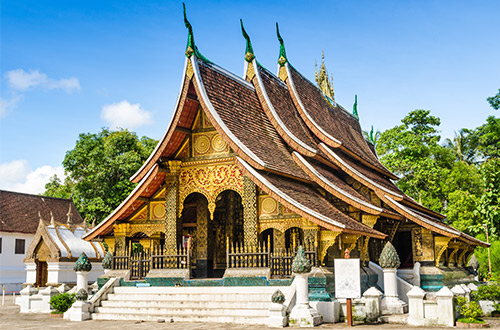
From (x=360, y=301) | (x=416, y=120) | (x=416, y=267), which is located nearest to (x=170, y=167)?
(x=360, y=301)

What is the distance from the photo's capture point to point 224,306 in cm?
1270

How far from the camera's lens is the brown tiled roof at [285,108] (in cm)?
1741

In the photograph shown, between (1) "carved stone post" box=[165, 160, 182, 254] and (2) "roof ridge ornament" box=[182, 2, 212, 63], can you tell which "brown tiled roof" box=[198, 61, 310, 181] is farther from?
(1) "carved stone post" box=[165, 160, 182, 254]

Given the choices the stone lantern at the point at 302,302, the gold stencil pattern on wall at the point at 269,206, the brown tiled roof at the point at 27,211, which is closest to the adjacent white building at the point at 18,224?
the brown tiled roof at the point at 27,211

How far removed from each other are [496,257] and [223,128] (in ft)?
68.2

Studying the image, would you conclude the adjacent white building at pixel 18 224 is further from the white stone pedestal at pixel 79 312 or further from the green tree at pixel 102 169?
the white stone pedestal at pixel 79 312

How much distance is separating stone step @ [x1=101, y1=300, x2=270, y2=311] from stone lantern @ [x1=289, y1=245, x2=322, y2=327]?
873 millimetres

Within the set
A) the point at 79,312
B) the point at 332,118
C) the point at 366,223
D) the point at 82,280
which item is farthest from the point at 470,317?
the point at 332,118

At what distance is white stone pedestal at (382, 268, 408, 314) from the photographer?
1331 cm

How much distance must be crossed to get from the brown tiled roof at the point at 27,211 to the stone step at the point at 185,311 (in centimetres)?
2087

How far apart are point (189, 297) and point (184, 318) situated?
87cm

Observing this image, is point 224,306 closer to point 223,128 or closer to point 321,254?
point 321,254

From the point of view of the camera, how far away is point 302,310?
11.5 meters

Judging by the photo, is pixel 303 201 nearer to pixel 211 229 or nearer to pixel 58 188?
pixel 211 229
